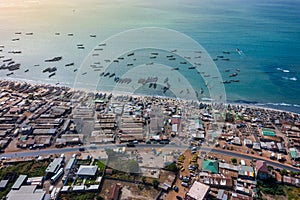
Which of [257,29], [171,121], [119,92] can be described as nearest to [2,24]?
[119,92]

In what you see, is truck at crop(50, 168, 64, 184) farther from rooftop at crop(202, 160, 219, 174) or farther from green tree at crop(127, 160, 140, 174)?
rooftop at crop(202, 160, 219, 174)

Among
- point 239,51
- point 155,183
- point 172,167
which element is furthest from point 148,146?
point 239,51

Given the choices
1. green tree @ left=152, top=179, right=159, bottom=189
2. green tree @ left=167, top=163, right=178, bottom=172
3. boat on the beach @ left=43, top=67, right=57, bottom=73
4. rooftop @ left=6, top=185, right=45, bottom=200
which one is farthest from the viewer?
boat on the beach @ left=43, top=67, right=57, bottom=73

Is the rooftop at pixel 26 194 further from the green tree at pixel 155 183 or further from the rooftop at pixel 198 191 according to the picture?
the rooftop at pixel 198 191

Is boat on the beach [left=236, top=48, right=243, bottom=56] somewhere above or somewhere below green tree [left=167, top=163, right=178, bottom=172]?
above

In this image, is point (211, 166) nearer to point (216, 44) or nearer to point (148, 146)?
point (148, 146)

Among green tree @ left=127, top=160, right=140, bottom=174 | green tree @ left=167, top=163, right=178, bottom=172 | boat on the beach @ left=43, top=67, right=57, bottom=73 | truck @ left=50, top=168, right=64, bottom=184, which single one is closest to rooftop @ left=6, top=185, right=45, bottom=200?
truck @ left=50, top=168, right=64, bottom=184

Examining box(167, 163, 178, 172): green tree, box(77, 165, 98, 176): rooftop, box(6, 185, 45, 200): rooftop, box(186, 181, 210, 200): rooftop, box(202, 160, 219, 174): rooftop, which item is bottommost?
box(6, 185, 45, 200): rooftop

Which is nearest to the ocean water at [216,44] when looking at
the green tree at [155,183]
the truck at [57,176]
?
the green tree at [155,183]
